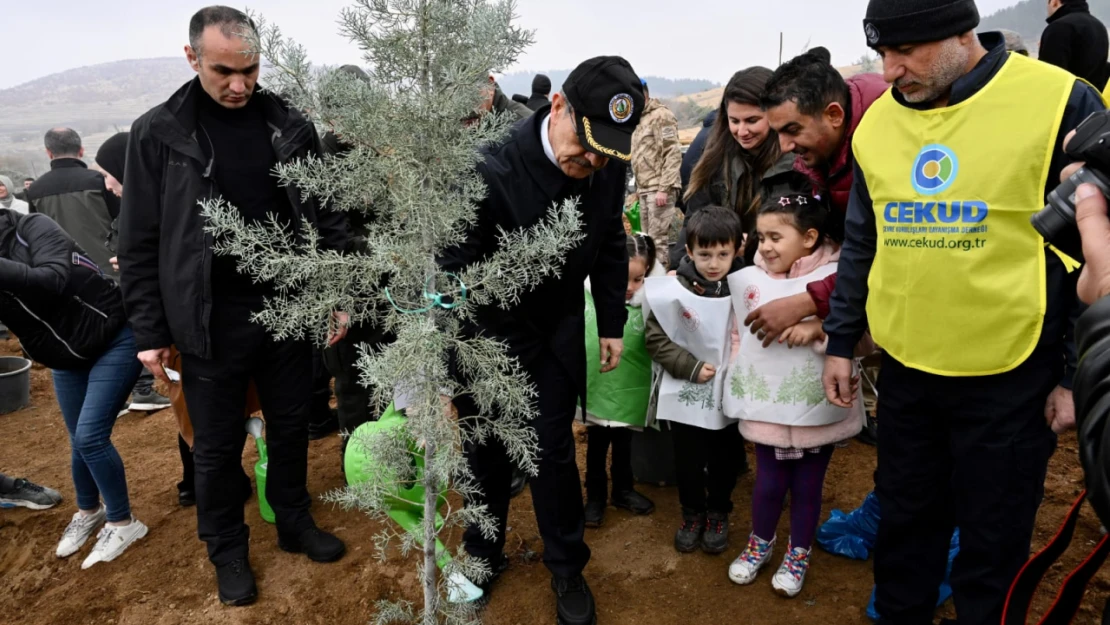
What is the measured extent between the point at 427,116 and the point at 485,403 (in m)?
0.74

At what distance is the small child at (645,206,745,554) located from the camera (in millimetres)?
2873

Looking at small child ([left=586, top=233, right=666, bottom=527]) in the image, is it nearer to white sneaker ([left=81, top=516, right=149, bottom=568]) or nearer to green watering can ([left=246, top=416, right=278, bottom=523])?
green watering can ([left=246, top=416, right=278, bottom=523])

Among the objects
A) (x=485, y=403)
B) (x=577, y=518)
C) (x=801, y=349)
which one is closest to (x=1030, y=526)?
(x=801, y=349)

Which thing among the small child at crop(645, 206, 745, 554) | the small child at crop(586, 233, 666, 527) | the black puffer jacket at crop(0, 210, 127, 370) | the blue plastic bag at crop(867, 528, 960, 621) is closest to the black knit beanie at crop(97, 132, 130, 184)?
the black puffer jacket at crop(0, 210, 127, 370)

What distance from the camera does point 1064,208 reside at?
1327mm

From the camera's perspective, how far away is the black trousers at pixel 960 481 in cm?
197

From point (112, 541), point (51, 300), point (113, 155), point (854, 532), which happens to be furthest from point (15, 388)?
point (854, 532)

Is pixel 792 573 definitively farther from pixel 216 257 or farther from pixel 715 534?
pixel 216 257

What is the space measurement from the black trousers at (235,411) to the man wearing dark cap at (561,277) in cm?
90

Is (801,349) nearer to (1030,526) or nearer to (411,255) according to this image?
(1030,526)

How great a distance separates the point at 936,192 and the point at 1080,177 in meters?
0.65

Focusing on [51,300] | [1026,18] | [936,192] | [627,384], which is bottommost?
[627,384]

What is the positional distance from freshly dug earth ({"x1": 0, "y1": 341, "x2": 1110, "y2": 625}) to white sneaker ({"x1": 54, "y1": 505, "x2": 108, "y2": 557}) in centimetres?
6

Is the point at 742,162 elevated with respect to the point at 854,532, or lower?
elevated
